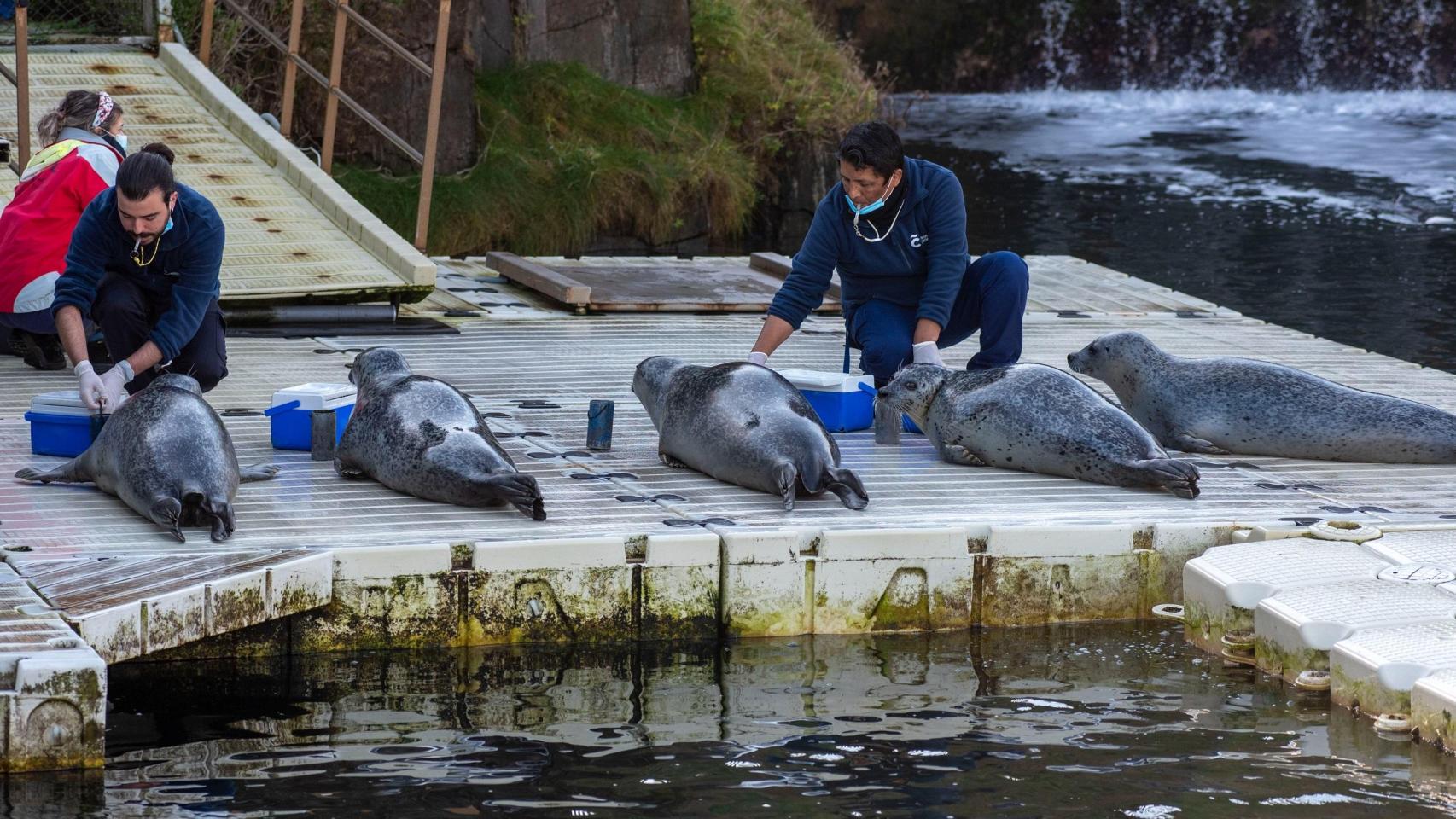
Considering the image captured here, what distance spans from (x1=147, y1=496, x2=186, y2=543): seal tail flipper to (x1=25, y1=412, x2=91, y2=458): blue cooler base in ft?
3.17

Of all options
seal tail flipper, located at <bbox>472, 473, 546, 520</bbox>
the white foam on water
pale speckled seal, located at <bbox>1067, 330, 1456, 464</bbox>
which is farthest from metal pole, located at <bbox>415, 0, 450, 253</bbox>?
the white foam on water

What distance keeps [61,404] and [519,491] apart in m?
1.67

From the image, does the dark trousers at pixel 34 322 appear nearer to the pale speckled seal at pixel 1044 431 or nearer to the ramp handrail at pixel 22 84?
the ramp handrail at pixel 22 84

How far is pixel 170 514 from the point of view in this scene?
5.27m

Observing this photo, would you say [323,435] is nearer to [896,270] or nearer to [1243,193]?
[896,270]

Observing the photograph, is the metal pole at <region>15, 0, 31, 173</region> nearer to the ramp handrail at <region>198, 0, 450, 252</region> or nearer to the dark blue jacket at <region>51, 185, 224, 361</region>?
the ramp handrail at <region>198, 0, 450, 252</region>

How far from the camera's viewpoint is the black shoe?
309 inches

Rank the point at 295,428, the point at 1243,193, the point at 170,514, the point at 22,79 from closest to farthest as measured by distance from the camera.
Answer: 1. the point at 170,514
2. the point at 295,428
3. the point at 22,79
4. the point at 1243,193

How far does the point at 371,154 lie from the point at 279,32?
1.25 metres

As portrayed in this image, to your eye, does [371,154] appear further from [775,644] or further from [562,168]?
[775,644]

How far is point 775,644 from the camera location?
5.52 meters

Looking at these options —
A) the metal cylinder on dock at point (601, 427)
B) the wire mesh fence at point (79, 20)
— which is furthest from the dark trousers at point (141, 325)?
the wire mesh fence at point (79, 20)

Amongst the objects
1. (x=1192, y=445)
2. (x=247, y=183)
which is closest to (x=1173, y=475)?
(x=1192, y=445)

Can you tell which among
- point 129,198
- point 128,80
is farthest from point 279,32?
point 129,198
